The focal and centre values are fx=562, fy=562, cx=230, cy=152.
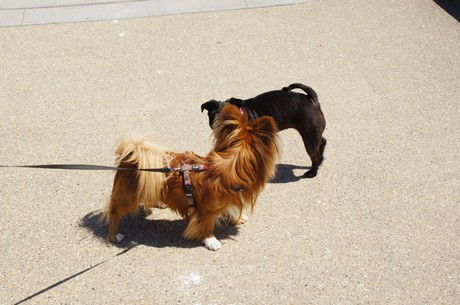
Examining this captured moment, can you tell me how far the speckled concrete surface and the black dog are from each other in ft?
1.67

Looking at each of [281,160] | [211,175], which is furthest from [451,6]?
[211,175]

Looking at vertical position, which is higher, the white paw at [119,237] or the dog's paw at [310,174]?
the white paw at [119,237]

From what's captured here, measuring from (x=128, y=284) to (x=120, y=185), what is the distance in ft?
2.39

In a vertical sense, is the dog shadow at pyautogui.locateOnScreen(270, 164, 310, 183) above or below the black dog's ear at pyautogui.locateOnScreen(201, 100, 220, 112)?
below

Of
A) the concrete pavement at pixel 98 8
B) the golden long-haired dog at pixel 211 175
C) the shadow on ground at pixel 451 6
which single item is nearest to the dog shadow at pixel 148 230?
the golden long-haired dog at pixel 211 175

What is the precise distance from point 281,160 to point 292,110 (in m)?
0.73

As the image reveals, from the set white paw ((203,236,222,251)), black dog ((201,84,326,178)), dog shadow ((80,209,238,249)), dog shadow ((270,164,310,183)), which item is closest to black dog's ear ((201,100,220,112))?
black dog ((201,84,326,178))

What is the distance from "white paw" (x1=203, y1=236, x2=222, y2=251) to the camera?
174 inches

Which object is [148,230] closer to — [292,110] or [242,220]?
[242,220]

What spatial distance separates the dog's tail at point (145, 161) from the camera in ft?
13.2

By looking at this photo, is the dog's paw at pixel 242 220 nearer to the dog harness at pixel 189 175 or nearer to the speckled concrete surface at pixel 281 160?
the speckled concrete surface at pixel 281 160

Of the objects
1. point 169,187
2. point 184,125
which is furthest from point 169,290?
point 184,125

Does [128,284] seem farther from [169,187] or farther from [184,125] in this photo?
[184,125]

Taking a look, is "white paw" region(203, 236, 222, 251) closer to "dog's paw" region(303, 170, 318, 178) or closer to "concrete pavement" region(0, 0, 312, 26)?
"dog's paw" region(303, 170, 318, 178)
